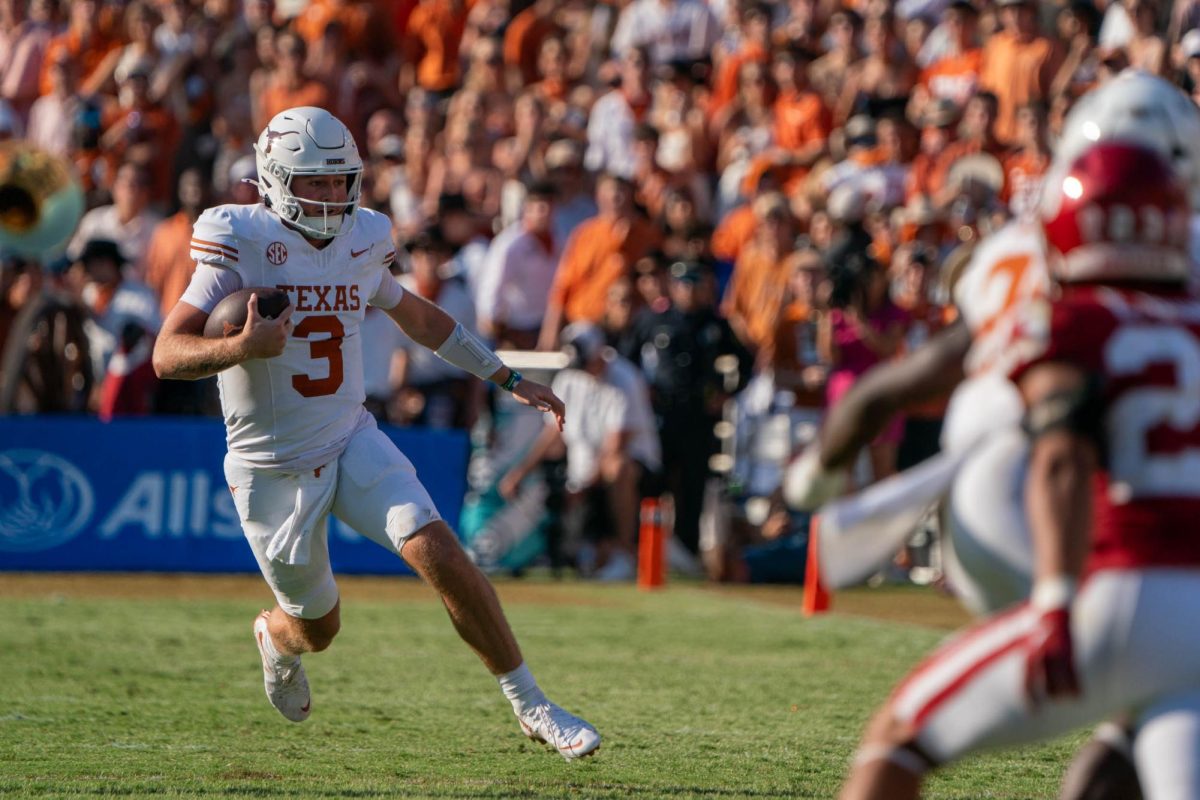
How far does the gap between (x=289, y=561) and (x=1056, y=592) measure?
324 cm

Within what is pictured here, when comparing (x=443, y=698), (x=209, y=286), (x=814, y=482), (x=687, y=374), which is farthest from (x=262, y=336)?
(x=687, y=374)

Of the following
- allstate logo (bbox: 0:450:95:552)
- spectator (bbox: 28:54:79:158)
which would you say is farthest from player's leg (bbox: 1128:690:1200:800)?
spectator (bbox: 28:54:79:158)

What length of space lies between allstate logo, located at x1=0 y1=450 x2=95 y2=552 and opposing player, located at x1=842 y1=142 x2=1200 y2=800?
8.83m

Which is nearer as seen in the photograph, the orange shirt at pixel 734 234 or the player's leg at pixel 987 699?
the player's leg at pixel 987 699

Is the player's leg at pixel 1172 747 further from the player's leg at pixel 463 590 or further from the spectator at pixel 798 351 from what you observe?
the spectator at pixel 798 351

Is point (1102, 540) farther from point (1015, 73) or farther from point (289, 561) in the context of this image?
point (1015, 73)

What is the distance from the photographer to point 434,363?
12.2 m

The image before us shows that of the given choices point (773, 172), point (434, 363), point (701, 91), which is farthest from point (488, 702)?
point (701, 91)

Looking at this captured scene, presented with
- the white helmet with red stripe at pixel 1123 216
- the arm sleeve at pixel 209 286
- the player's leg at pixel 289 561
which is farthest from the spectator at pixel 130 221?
the white helmet with red stripe at pixel 1123 216

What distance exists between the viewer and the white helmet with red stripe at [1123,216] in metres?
3.36

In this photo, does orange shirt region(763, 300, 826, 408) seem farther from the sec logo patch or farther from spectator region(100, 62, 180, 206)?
the sec logo patch

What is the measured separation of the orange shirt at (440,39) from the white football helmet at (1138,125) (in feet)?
39.6

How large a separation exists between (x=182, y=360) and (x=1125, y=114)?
2.87 meters

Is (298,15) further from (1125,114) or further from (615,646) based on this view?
(1125,114)
